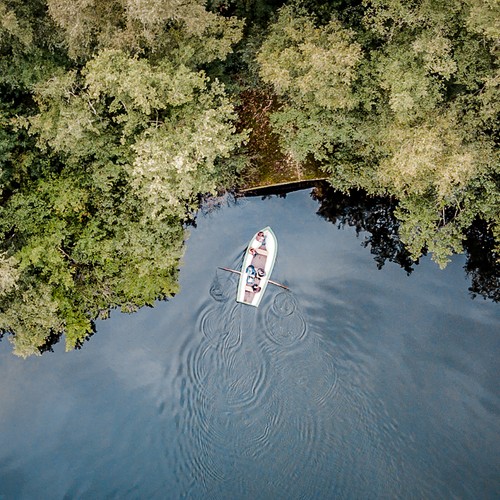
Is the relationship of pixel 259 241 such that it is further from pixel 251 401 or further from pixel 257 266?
pixel 251 401

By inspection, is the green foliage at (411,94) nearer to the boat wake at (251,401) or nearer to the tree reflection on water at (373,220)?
the tree reflection on water at (373,220)

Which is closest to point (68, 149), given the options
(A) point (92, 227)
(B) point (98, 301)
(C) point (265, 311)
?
(A) point (92, 227)

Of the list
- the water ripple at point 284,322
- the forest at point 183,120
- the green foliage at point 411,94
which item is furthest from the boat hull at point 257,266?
the green foliage at point 411,94

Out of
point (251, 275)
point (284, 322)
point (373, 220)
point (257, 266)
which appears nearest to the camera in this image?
point (284, 322)

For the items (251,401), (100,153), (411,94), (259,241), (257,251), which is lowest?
(251,401)

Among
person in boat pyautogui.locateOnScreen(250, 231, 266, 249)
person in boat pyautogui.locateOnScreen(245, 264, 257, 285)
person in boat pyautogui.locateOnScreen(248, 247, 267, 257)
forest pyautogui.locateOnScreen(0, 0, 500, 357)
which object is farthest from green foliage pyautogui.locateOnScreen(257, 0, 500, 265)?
person in boat pyautogui.locateOnScreen(245, 264, 257, 285)

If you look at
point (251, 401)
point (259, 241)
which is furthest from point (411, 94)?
point (251, 401)
